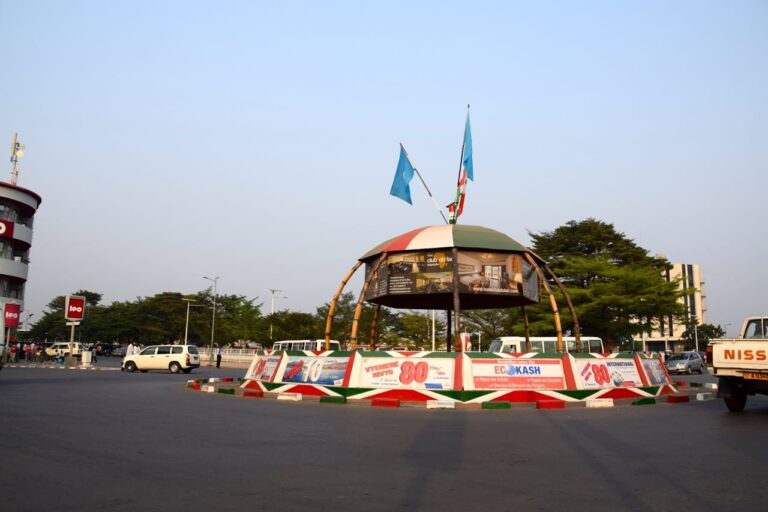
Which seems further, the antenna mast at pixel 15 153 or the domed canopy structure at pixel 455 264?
the antenna mast at pixel 15 153

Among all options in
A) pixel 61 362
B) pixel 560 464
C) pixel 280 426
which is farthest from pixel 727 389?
pixel 61 362

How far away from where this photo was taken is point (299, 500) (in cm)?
588

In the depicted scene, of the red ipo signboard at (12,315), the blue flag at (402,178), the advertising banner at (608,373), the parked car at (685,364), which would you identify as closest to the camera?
the advertising banner at (608,373)

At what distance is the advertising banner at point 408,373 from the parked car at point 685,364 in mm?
33409

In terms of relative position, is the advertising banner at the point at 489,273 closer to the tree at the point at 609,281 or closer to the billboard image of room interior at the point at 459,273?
the billboard image of room interior at the point at 459,273

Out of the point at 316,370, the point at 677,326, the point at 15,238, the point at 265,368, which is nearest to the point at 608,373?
the point at 316,370

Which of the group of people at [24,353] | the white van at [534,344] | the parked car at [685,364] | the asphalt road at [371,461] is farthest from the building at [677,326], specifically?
the asphalt road at [371,461]

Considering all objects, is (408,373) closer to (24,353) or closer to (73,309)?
(73,309)

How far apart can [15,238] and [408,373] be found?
2079 inches

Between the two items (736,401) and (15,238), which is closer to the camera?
(736,401)

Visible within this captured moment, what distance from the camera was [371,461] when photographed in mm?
8125

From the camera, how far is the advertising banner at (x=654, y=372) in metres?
20.9

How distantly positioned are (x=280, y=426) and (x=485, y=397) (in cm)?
743

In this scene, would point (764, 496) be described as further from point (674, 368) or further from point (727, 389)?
point (674, 368)
